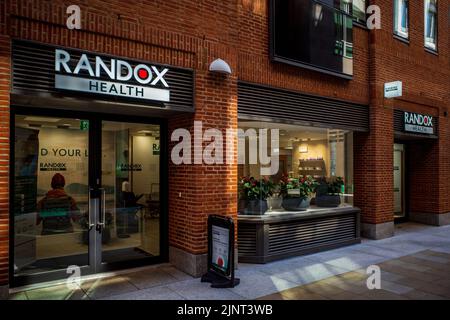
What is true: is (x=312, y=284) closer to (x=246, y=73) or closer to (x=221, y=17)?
(x=246, y=73)

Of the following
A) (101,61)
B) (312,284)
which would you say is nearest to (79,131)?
(101,61)

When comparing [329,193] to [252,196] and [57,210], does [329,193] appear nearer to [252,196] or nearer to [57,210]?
[252,196]

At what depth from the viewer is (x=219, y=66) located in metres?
6.44

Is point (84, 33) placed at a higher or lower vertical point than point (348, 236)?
higher

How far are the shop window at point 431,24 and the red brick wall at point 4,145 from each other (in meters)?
12.5

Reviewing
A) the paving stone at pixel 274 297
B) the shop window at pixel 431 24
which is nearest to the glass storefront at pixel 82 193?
the paving stone at pixel 274 297

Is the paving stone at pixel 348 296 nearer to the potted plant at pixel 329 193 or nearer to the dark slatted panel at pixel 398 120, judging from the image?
the potted plant at pixel 329 193

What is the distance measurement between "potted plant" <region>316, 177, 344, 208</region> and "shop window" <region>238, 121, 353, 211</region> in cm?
6

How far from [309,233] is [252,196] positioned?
1663mm

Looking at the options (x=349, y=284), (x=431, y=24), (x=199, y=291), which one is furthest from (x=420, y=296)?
(x=431, y=24)

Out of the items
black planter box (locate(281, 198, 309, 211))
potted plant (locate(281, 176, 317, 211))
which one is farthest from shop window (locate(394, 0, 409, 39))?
black planter box (locate(281, 198, 309, 211))

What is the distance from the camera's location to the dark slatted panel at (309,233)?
758cm

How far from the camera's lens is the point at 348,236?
909cm

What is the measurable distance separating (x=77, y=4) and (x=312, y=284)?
19.0ft
